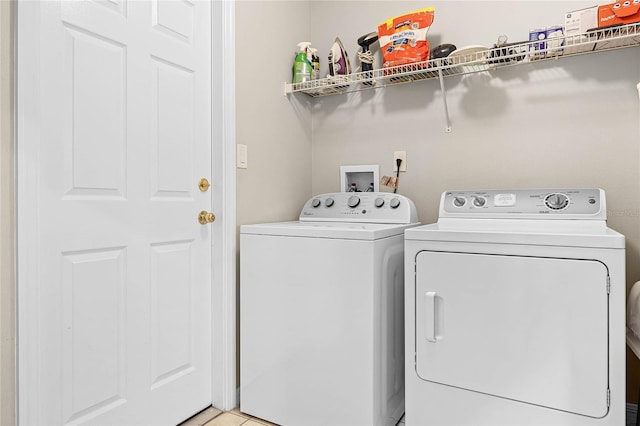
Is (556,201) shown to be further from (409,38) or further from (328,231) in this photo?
(409,38)

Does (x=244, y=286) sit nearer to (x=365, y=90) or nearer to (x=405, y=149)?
(x=405, y=149)

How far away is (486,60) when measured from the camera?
5.92 ft

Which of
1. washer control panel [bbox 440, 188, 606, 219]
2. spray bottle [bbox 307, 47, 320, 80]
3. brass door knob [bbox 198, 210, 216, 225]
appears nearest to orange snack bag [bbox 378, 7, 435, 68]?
spray bottle [bbox 307, 47, 320, 80]

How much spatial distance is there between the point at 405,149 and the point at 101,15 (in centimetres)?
153

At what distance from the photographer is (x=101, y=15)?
1411 mm

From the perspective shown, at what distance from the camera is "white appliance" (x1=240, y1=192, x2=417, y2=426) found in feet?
4.97

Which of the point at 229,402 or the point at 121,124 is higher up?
the point at 121,124

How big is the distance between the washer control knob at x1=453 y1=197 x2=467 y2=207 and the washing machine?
229 mm

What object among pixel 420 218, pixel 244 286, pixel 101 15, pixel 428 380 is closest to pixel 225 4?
pixel 101 15

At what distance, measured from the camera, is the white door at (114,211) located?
1.23 m

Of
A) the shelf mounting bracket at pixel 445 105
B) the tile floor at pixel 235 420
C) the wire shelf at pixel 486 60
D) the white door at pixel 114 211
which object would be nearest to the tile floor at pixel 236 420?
the tile floor at pixel 235 420

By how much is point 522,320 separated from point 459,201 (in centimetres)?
63

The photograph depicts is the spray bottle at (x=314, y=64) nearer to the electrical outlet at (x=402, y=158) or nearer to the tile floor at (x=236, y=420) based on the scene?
the electrical outlet at (x=402, y=158)

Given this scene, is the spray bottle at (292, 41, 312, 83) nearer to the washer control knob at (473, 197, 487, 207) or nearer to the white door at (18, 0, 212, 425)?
the white door at (18, 0, 212, 425)
